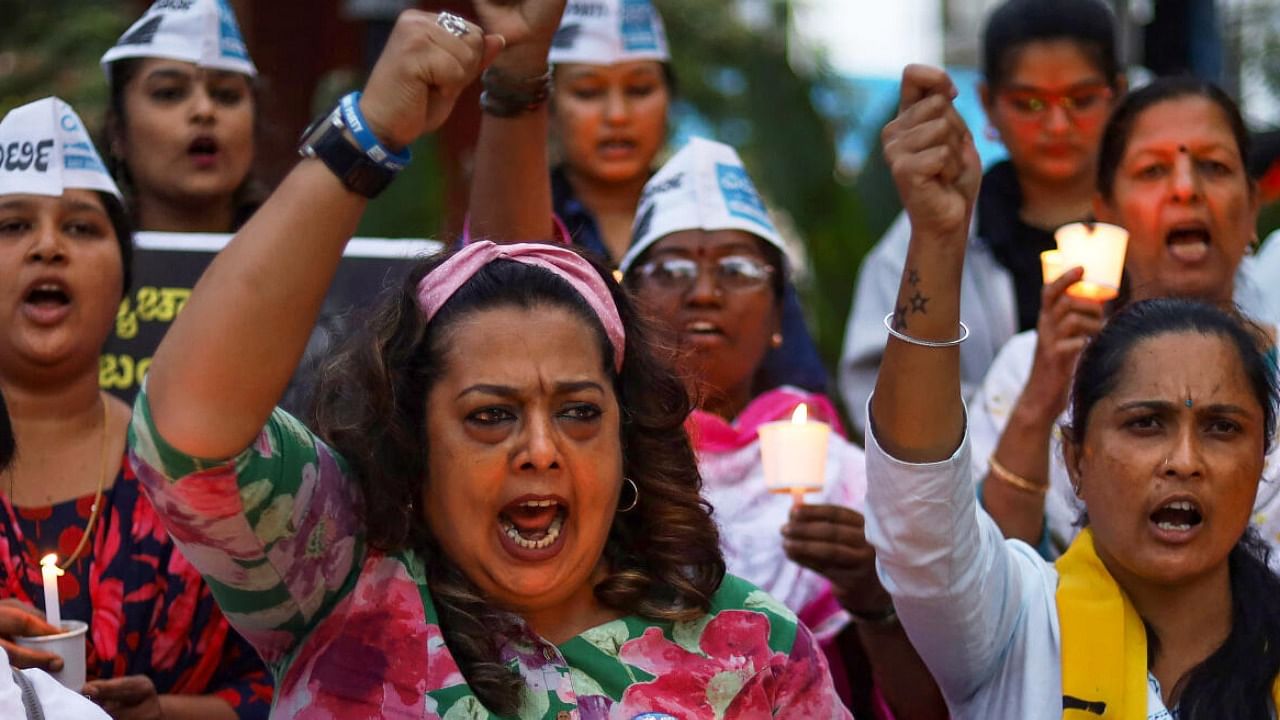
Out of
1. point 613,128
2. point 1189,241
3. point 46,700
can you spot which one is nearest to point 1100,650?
point 1189,241

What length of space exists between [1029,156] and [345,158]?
3123 millimetres

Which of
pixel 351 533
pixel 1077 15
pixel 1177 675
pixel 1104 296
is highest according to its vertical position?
pixel 1077 15

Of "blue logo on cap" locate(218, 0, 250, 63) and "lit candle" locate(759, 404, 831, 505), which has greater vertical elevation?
"blue logo on cap" locate(218, 0, 250, 63)

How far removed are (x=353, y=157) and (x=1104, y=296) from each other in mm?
2138

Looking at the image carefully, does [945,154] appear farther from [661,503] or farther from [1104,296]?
[1104,296]

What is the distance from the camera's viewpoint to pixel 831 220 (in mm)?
8203

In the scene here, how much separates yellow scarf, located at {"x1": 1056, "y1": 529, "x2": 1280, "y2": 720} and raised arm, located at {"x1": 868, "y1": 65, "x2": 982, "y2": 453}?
19.5 inches

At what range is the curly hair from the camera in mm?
3070

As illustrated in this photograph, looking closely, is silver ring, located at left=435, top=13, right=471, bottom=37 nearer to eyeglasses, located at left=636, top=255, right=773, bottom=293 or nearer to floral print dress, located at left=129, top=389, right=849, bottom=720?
floral print dress, located at left=129, top=389, right=849, bottom=720

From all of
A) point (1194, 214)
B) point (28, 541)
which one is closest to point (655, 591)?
point (28, 541)

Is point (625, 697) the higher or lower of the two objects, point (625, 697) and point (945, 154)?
the lower

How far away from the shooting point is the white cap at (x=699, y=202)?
4840mm

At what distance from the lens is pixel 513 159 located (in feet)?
13.5

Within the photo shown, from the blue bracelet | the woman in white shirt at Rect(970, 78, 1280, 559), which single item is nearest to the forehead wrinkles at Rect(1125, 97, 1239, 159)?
the woman in white shirt at Rect(970, 78, 1280, 559)
